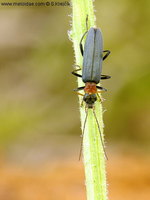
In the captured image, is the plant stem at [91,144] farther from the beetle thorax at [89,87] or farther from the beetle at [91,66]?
the beetle thorax at [89,87]

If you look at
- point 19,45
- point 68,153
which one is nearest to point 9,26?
point 19,45

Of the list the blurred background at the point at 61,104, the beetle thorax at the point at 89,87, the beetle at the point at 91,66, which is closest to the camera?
the beetle at the point at 91,66

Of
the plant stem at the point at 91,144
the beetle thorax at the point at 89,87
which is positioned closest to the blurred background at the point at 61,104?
the beetle thorax at the point at 89,87

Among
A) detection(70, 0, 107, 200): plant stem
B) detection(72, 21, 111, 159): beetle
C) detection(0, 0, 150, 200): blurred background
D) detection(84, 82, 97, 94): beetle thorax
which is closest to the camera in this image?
detection(70, 0, 107, 200): plant stem

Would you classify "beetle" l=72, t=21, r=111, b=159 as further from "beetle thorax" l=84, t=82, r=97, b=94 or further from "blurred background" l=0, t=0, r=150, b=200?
"blurred background" l=0, t=0, r=150, b=200

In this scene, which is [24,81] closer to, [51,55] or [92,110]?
[51,55]

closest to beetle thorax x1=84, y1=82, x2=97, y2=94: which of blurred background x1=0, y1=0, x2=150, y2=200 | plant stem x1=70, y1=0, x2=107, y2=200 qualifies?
plant stem x1=70, y1=0, x2=107, y2=200

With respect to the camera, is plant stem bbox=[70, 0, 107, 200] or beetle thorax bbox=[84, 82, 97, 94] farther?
beetle thorax bbox=[84, 82, 97, 94]

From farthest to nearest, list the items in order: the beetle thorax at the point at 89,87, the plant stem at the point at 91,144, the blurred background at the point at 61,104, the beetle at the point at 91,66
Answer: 1. the blurred background at the point at 61,104
2. the beetle thorax at the point at 89,87
3. the beetle at the point at 91,66
4. the plant stem at the point at 91,144
